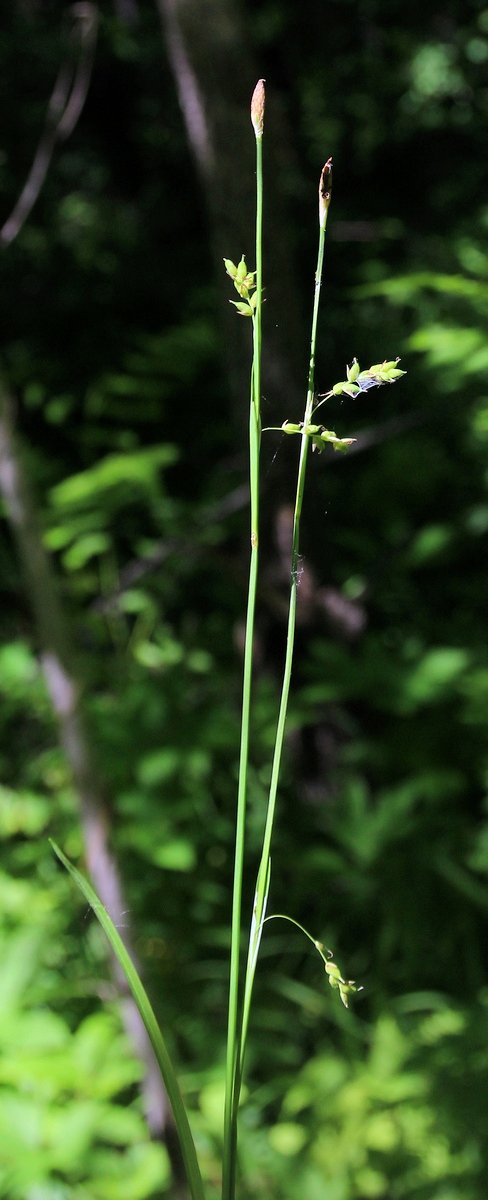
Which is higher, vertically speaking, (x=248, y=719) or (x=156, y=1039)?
(x=248, y=719)

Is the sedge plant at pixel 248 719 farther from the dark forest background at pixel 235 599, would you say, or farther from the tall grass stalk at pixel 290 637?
the dark forest background at pixel 235 599

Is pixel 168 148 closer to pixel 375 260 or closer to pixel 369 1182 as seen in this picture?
pixel 375 260

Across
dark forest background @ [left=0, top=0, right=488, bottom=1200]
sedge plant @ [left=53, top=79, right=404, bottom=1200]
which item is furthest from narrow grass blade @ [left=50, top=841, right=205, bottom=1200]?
dark forest background @ [left=0, top=0, right=488, bottom=1200]

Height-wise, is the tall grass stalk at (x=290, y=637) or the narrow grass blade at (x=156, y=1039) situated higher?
the tall grass stalk at (x=290, y=637)

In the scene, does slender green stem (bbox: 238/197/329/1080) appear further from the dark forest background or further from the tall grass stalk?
the dark forest background

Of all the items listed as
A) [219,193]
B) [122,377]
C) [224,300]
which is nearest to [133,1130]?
[224,300]

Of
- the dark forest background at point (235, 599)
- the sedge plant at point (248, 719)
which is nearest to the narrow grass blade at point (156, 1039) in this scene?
the sedge plant at point (248, 719)

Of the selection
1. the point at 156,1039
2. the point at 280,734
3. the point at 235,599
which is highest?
the point at 235,599

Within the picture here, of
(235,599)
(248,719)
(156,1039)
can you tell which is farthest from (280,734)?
(235,599)

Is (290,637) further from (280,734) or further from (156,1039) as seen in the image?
(156,1039)
